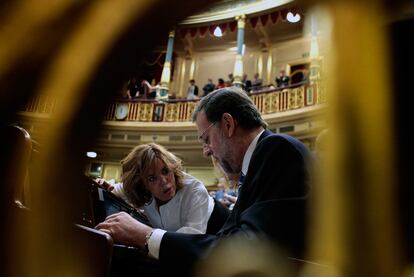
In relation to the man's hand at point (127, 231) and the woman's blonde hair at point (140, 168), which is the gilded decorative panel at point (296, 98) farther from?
the man's hand at point (127, 231)

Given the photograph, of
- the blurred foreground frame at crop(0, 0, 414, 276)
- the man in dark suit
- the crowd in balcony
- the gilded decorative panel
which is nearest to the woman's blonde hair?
the man in dark suit

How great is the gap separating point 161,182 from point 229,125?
52 centimetres

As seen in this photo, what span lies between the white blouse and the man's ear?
446 millimetres

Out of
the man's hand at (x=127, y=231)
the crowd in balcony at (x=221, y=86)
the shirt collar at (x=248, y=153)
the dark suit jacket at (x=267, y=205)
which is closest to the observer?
the dark suit jacket at (x=267, y=205)

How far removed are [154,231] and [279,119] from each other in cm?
871

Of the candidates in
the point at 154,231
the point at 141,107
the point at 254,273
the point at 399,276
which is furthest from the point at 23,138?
the point at 141,107

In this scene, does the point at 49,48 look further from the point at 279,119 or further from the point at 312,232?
the point at 279,119

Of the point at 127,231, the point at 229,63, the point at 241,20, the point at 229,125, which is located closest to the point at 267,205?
the point at 127,231

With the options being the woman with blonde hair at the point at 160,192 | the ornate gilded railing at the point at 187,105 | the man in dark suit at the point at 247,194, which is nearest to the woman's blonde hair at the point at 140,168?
the woman with blonde hair at the point at 160,192

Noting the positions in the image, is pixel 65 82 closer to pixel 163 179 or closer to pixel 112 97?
pixel 112 97

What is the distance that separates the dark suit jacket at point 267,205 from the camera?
2.67 feet

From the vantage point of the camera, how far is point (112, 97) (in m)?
0.37

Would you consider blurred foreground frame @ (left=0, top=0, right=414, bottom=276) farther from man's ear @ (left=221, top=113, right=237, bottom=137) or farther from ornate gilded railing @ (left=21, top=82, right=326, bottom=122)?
ornate gilded railing @ (left=21, top=82, right=326, bottom=122)

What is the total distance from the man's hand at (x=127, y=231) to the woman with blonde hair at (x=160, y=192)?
2.44 ft
